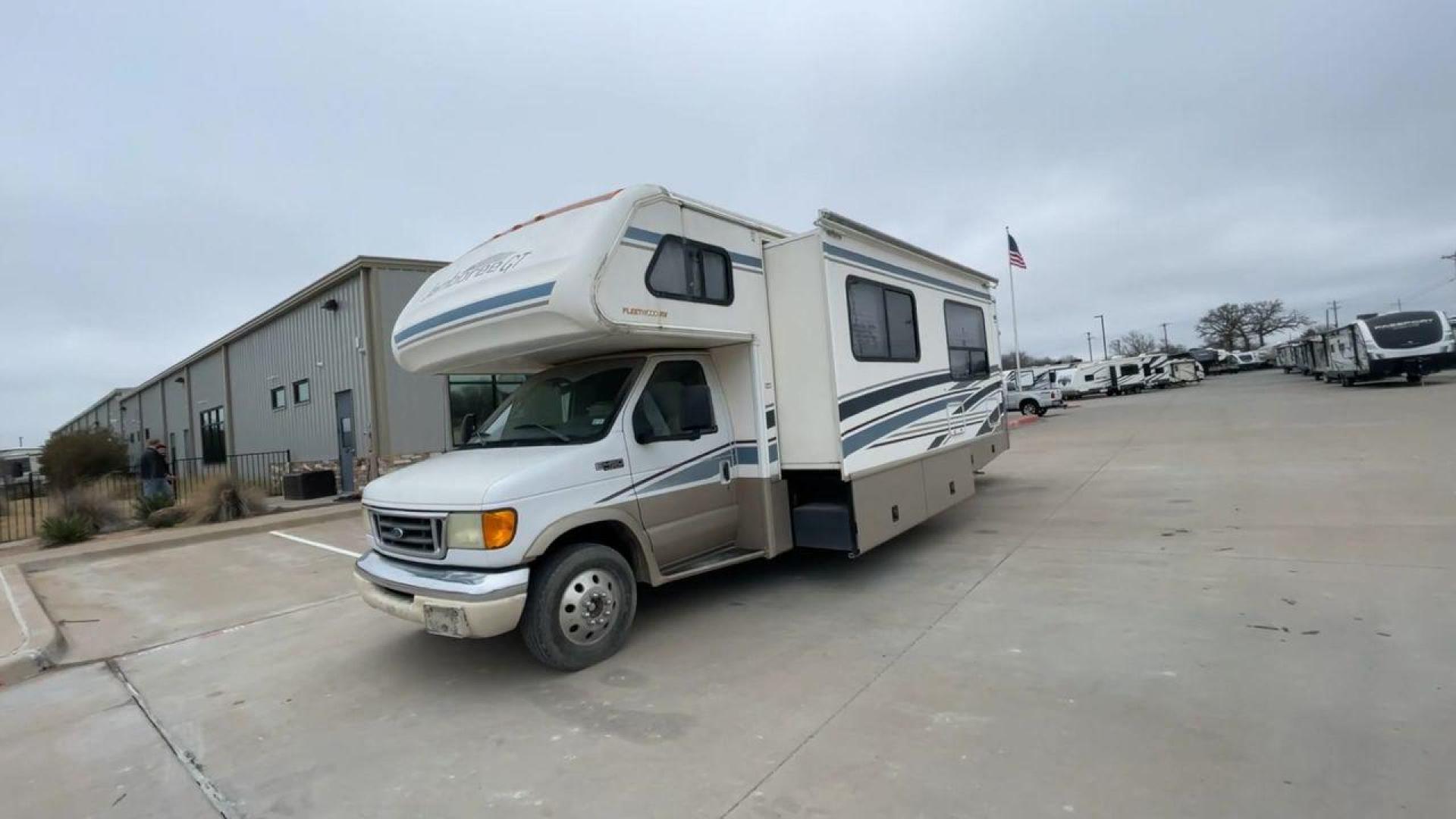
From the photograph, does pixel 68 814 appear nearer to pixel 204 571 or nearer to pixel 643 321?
pixel 643 321

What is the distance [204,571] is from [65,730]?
188 inches

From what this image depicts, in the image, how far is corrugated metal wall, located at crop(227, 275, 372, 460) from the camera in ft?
49.1

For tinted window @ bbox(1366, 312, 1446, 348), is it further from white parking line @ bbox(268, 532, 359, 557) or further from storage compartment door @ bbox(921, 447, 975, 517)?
white parking line @ bbox(268, 532, 359, 557)

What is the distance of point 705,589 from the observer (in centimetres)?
591

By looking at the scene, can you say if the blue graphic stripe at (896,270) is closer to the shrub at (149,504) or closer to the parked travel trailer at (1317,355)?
the shrub at (149,504)

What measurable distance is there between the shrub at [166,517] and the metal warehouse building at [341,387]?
124 inches

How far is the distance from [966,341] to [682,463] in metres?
4.62

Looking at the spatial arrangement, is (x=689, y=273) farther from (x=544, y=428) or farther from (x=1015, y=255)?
(x=1015, y=255)

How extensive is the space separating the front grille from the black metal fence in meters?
10.7

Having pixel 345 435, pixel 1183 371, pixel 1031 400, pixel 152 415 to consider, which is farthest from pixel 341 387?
pixel 1183 371

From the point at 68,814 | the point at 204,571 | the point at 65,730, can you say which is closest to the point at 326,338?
the point at 204,571

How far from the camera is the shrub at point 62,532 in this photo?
1029 cm

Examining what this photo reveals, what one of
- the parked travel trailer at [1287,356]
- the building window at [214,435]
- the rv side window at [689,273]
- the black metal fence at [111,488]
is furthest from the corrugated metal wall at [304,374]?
the parked travel trailer at [1287,356]

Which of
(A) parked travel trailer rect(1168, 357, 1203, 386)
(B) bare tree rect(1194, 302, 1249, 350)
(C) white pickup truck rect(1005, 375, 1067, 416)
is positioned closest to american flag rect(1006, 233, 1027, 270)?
(C) white pickup truck rect(1005, 375, 1067, 416)
